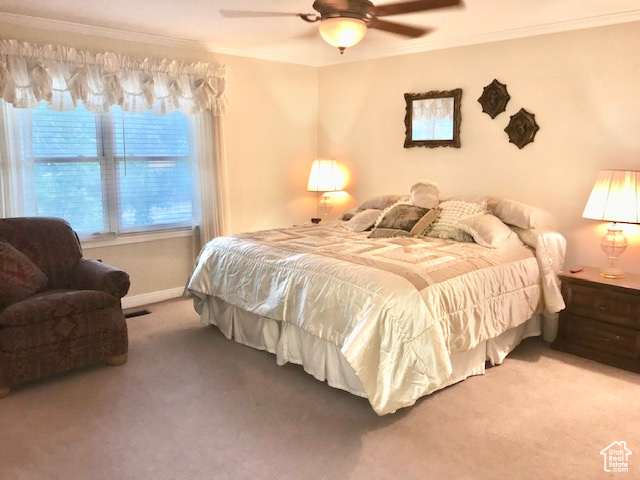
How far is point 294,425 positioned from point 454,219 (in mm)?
2038

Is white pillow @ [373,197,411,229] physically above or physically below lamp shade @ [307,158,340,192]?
below

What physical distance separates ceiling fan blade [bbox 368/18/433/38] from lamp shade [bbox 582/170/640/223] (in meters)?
1.68

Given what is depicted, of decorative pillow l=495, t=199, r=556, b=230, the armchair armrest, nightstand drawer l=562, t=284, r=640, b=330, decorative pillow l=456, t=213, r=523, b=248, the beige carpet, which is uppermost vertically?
decorative pillow l=495, t=199, r=556, b=230

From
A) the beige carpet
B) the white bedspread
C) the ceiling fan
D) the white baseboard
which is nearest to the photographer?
the beige carpet

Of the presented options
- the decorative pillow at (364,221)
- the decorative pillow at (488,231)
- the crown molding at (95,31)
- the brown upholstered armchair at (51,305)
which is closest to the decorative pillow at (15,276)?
the brown upholstered armchair at (51,305)

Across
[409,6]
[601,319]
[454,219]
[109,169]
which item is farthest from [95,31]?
[601,319]

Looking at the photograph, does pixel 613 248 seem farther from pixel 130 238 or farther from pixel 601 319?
pixel 130 238

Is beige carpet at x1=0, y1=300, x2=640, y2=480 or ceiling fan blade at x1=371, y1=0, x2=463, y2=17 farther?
ceiling fan blade at x1=371, y1=0, x2=463, y2=17

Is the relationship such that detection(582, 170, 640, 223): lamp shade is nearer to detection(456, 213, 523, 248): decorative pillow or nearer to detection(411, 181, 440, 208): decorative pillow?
detection(456, 213, 523, 248): decorative pillow

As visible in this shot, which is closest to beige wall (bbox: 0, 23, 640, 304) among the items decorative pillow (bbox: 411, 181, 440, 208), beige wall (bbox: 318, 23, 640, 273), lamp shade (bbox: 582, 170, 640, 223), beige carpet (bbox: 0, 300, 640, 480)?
beige wall (bbox: 318, 23, 640, 273)

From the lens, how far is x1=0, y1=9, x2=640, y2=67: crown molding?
11.9 ft

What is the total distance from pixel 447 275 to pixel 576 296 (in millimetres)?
1209

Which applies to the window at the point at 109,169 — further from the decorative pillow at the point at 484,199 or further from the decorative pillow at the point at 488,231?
the decorative pillow at the point at 488,231

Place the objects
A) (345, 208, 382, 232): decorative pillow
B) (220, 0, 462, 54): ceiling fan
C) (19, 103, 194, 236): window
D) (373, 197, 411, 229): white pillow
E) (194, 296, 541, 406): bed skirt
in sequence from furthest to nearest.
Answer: (345, 208, 382, 232): decorative pillow, (373, 197, 411, 229): white pillow, (19, 103, 194, 236): window, (194, 296, 541, 406): bed skirt, (220, 0, 462, 54): ceiling fan
